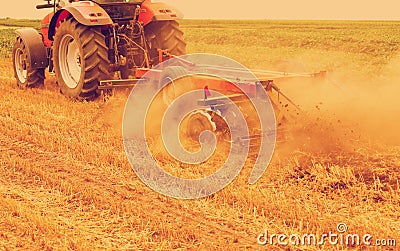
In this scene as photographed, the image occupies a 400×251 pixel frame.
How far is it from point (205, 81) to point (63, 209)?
254 cm

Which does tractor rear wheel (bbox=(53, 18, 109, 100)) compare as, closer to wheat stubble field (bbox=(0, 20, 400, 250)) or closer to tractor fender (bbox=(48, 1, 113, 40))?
tractor fender (bbox=(48, 1, 113, 40))

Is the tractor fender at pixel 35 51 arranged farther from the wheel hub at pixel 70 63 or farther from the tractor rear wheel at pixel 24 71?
the wheel hub at pixel 70 63

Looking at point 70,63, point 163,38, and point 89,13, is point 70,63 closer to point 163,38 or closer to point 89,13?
point 89,13

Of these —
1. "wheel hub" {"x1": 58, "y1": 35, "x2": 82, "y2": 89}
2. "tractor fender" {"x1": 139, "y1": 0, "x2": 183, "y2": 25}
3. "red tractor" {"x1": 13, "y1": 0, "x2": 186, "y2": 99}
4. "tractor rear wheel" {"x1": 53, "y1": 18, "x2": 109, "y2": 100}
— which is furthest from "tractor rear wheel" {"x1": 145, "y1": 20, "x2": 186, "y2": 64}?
"wheel hub" {"x1": 58, "y1": 35, "x2": 82, "y2": 89}

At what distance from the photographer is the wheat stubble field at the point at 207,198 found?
3.83m

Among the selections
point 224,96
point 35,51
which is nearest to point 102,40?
point 35,51

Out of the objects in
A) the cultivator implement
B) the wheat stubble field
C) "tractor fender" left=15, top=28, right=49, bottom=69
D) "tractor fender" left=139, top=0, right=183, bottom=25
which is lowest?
the wheat stubble field

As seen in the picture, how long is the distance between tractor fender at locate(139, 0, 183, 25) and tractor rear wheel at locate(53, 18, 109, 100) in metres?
0.97

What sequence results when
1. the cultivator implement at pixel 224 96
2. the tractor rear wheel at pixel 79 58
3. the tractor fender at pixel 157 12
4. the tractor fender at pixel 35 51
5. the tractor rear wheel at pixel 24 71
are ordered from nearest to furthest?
the cultivator implement at pixel 224 96
the tractor rear wheel at pixel 79 58
the tractor fender at pixel 157 12
the tractor fender at pixel 35 51
the tractor rear wheel at pixel 24 71

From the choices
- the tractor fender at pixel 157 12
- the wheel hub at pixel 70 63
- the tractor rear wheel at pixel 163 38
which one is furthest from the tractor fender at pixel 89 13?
the tractor rear wheel at pixel 163 38

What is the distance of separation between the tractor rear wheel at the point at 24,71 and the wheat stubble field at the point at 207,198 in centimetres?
234

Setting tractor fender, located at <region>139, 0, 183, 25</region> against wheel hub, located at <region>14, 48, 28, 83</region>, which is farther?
wheel hub, located at <region>14, 48, 28, 83</region>

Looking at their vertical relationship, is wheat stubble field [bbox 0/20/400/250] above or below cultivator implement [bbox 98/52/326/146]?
below

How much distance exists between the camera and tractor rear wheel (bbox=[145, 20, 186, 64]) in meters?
8.91
